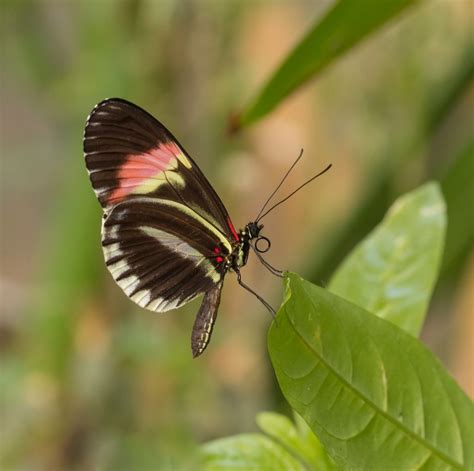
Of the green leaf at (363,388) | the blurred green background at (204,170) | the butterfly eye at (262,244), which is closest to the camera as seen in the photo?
the green leaf at (363,388)

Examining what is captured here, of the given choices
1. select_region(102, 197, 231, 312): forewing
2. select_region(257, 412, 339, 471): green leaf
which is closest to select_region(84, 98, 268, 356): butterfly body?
select_region(102, 197, 231, 312): forewing

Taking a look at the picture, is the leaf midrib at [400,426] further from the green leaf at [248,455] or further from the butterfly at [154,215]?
the butterfly at [154,215]

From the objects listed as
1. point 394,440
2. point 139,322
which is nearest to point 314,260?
point 139,322

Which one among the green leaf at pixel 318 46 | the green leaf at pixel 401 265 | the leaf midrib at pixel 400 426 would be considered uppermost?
the green leaf at pixel 318 46

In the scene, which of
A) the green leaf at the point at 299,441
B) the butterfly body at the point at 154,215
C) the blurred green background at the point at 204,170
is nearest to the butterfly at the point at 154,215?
the butterfly body at the point at 154,215

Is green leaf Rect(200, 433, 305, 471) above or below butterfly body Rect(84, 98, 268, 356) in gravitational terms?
below

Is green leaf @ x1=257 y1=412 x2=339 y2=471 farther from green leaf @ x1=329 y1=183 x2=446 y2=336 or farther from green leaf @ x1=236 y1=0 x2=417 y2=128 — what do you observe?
green leaf @ x1=236 y1=0 x2=417 y2=128
